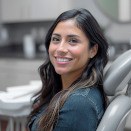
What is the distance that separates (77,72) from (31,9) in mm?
3052

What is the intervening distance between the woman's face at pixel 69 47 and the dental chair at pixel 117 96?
0.12m

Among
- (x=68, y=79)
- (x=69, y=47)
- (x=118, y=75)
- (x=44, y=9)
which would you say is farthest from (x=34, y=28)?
(x=118, y=75)

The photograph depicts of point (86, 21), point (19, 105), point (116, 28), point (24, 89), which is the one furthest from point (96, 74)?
point (116, 28)

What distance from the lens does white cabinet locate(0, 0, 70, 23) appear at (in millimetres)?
3953

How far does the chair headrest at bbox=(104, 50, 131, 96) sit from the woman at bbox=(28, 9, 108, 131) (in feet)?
0.16

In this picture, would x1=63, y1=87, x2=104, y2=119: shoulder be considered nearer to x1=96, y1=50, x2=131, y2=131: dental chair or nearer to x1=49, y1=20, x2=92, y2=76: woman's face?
x1=96, y1=50, x2=131, y2=131: dental chair

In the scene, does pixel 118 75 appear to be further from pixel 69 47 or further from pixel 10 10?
pixel 10 10

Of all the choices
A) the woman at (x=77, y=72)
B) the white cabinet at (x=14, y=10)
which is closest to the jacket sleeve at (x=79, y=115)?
the woman at (x=77, y=72)

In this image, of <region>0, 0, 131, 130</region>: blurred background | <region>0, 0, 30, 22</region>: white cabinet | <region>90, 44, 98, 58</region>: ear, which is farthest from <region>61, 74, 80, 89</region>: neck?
<region>0, 0, 30, 22</region>: white cabinet

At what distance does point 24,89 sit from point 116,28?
2072 mm

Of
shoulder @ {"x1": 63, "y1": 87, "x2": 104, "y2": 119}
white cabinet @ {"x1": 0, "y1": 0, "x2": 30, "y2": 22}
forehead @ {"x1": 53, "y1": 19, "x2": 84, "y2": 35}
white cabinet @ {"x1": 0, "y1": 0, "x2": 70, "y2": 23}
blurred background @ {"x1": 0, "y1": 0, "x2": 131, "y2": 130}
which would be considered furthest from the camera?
white cabinet @ {"x1": 0, "y1": 0, "x2": 30, "y2": 22}

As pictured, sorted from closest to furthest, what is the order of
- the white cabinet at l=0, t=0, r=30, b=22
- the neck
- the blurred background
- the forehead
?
the forehead < the neck < the blurred background < the white cabinet at l=0, t=0, r=30, b=22

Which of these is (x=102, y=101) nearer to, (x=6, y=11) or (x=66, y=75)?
(x=66, y=75)

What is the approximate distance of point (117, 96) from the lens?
1165 millimetres
